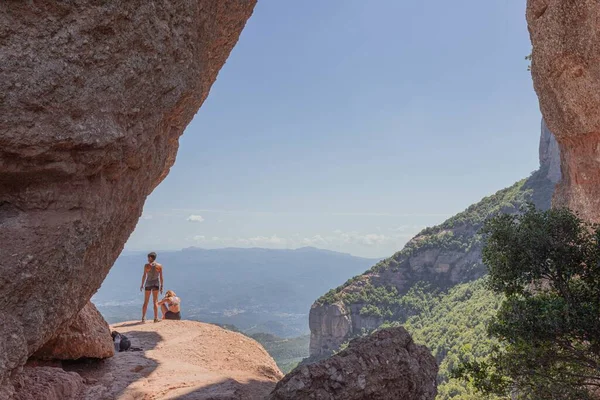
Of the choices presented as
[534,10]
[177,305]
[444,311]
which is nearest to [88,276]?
[177,305]

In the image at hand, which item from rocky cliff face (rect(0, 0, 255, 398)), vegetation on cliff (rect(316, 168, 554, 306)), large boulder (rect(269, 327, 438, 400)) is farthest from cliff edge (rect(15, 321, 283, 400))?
vegetation on cliff (rect(316, 168, 554, 306))

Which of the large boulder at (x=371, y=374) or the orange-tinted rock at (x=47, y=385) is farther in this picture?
the large boulder at (x=371, y=374)

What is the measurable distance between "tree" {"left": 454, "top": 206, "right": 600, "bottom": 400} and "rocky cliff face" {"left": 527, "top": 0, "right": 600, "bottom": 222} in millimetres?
5472

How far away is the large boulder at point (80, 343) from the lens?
9820 mm

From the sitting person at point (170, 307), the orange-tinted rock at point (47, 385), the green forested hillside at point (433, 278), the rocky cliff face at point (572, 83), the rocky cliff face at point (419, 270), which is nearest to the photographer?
the orange-tinted rock at point (47, 385)

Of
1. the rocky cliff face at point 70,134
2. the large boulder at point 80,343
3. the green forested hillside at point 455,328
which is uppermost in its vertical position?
the rocky cliff face at point 70,134

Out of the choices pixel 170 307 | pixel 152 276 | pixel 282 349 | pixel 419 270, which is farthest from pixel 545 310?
pixel 282 349

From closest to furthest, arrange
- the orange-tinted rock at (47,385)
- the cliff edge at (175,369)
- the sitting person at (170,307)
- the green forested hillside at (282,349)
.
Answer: the orange-tinted rock at (47,385)
the cliff edge at (175,369)
the sitting person at (170,307)
the green forested hillside at (282,349)

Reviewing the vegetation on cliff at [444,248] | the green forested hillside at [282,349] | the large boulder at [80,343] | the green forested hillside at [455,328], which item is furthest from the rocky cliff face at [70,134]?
the green forested hillside at [282,349]

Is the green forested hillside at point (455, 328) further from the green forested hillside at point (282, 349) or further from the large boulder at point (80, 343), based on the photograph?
the green forested hillside at point (282, 349)

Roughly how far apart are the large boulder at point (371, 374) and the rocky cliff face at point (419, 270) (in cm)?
9967

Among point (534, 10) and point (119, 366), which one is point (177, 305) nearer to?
point (119, 366)

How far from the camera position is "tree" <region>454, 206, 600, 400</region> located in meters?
8.86

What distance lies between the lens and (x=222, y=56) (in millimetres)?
12461
